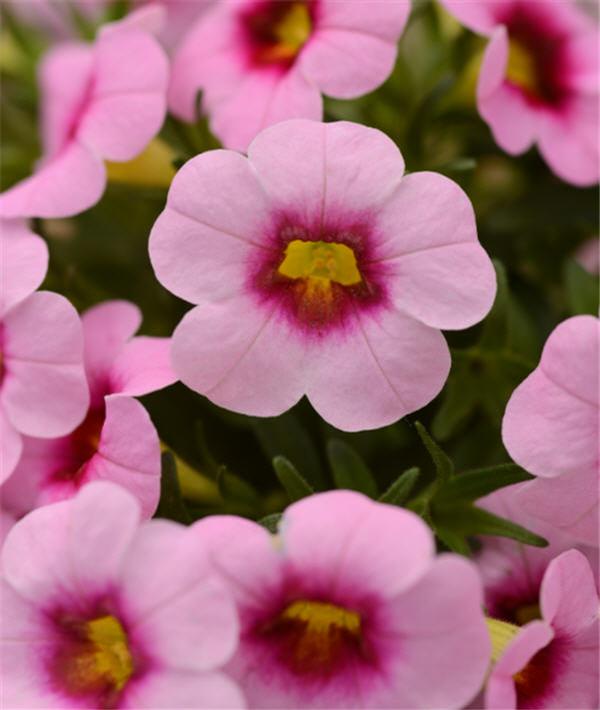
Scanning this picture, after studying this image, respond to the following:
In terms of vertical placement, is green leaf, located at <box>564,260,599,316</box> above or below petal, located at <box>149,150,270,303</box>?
below

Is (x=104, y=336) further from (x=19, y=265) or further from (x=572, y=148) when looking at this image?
(x=572, y=148)

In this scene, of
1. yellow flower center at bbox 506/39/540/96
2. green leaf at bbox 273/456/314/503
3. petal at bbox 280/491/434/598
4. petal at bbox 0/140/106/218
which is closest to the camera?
petal at bbox 280/491/434/598

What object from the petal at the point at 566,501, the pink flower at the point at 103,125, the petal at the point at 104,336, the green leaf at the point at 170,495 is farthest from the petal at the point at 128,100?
the petal at the point at 566,501

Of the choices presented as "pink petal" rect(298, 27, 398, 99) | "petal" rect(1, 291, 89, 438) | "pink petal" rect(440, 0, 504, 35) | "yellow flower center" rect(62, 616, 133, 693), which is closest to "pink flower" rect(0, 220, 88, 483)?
"petal" rect(1, 291, 89, 438)

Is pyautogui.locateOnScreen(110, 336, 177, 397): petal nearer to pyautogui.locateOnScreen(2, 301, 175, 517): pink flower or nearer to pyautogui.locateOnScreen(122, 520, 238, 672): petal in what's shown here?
pyautogui.locateOnScreen(2, 301, 175, 517): pink flower

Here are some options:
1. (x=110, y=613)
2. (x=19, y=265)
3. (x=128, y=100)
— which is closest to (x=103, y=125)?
(x=128, y=100)

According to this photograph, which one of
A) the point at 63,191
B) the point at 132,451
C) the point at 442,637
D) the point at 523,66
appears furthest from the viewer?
the point at 523,66
